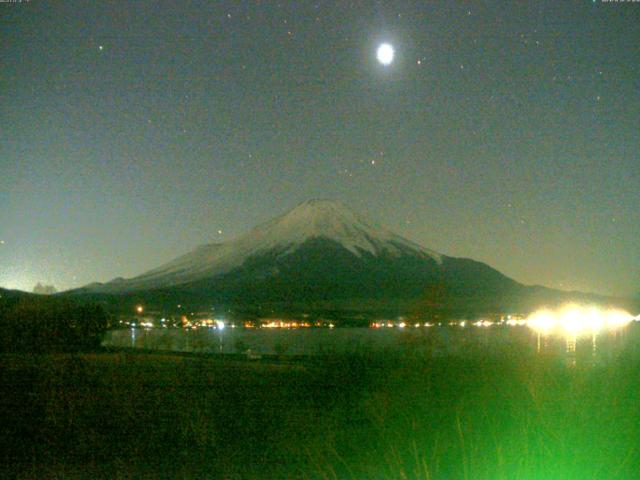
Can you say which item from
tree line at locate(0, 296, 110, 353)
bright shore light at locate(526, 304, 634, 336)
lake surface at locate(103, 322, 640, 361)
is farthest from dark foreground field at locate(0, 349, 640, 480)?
bright shore light at locate(526, 304, 634, 336)

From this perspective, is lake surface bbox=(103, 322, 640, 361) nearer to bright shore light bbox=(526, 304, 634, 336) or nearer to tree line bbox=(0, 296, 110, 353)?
tree line bbox=(0, 296, 110, 353)

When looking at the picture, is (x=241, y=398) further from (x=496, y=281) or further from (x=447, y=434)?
(x=496, y=281)

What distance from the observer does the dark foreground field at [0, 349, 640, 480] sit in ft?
31.0

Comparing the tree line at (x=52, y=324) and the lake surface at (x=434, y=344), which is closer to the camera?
the lake surface at (x=434, y=344)

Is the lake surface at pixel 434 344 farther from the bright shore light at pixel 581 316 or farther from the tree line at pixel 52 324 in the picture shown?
the bright shore light at pixel 581 316

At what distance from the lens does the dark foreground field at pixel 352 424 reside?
31.0ft

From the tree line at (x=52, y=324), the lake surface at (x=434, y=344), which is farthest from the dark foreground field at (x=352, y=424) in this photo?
the tree line at (x=52, y=324)

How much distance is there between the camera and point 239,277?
139375mm

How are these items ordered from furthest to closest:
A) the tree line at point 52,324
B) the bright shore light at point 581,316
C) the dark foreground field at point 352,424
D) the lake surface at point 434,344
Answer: the bright shore light at point 581,316 → the tree line at point 52,324 → the lake surface at point 434,344 → the dark foreground field at point 352,424

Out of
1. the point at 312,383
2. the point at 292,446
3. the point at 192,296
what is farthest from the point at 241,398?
the point at 192,296

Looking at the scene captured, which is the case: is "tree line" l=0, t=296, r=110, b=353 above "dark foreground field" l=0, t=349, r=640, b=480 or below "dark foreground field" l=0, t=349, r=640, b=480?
above

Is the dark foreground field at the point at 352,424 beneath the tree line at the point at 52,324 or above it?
beneath

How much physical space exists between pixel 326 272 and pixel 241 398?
128609mm

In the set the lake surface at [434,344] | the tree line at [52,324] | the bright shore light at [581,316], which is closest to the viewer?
the lake surface at [434,344]
